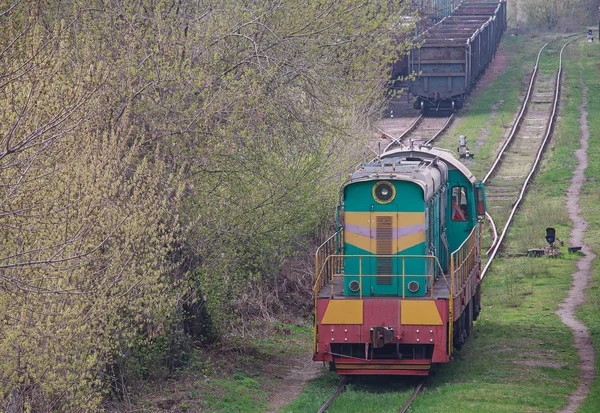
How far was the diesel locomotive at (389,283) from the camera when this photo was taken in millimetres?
14602

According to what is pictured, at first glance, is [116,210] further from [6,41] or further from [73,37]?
[73,37]

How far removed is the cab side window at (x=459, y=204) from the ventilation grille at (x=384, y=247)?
3353 mm

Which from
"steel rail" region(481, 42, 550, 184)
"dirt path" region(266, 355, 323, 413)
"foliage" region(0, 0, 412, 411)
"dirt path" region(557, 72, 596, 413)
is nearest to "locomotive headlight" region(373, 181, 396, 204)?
"foliage" region(0, 0, 412, 411)

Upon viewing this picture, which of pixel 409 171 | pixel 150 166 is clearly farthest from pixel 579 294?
pixel 150 166

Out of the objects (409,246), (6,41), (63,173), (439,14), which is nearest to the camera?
(63,173)

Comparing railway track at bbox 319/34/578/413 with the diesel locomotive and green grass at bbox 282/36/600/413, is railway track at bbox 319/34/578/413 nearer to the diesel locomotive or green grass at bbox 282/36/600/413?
green grass at bbox 282/36/600/413

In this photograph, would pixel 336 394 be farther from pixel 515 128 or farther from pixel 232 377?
pixel 515 128

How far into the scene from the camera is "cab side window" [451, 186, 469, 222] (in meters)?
18.5

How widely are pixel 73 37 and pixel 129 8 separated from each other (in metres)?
0.99

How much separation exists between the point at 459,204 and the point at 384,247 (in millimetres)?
3707

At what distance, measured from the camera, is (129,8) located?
51.0 feet

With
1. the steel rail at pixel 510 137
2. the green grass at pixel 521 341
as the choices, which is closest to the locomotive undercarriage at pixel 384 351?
the green grass at pixel 521 341

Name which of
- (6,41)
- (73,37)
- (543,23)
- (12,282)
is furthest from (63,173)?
(543,23)

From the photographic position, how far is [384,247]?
15.5 meters
